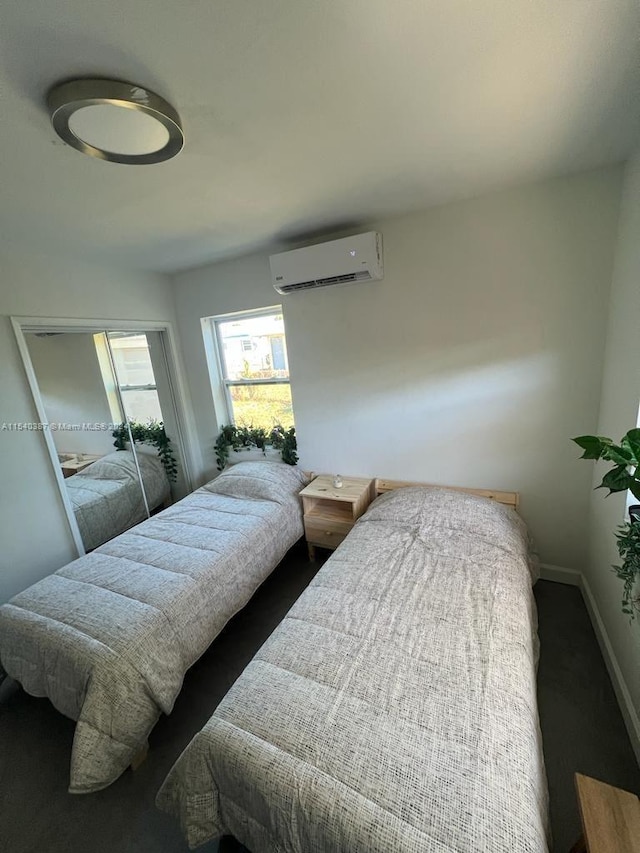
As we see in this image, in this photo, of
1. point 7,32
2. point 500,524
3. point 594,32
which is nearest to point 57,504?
point 7,32

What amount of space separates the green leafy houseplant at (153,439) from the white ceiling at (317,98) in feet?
4.81

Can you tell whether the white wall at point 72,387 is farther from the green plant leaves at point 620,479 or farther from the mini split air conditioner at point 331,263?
the green plant leaves at point 620,479

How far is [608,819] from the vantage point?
0.78m

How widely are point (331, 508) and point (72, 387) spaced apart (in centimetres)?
214

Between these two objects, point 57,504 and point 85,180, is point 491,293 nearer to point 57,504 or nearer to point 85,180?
point 85,180

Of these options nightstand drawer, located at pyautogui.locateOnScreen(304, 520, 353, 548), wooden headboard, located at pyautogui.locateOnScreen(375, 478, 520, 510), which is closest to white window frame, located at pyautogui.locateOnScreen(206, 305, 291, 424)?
nightstand drawer, located at pyautogui.locateOnScreen(304, 520, 353, 548)

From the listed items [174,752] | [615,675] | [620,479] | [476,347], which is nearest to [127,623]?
[174,752]

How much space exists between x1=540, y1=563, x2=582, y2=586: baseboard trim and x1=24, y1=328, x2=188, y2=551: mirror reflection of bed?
3.20 metres

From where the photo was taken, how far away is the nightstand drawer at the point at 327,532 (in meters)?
2.43

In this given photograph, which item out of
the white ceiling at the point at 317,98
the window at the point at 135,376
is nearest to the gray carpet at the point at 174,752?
the window at the point at 135,376

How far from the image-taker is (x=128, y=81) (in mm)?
924

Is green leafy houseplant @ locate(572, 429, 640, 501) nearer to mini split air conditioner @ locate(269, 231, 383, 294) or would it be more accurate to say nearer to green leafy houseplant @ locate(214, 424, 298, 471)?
mini split air conditioner @ locate(269, 231, 383, 294)

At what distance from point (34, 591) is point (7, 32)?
7.03 ft

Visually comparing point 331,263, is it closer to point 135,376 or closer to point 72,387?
point 135,376
